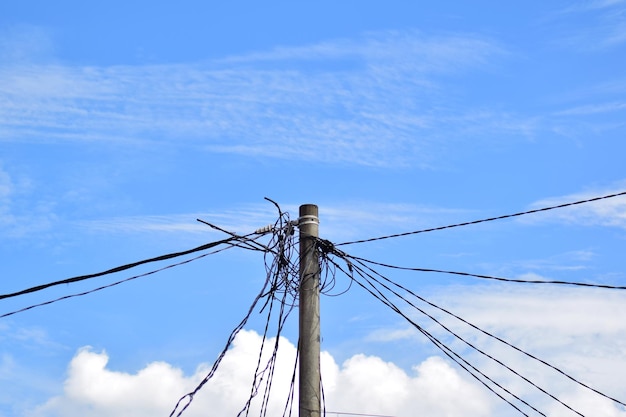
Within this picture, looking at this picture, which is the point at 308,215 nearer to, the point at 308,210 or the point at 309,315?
the point at 308,210

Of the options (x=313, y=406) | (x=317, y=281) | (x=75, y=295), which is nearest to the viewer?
(x=313, y=406)

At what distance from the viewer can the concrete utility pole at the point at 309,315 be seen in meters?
8.87

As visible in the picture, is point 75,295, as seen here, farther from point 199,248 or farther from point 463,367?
point 463,367

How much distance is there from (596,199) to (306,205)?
11.6 ft

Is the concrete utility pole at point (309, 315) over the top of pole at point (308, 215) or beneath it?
beneath

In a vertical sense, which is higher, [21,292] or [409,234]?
[409,234]

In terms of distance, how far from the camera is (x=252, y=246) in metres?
10.6

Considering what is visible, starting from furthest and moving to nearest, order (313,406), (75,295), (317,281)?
(75,295) → (317,281) → (313,406)

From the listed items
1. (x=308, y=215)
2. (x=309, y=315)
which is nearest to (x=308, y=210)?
(x=308, y=215)

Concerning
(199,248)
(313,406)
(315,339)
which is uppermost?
(199,248)

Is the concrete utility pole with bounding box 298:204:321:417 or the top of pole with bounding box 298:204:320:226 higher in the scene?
the top of pole with bounding box 298:204:320:226

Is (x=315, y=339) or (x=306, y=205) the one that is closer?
(x=315, y=339)

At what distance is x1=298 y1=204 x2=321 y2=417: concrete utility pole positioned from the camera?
8.87 meters

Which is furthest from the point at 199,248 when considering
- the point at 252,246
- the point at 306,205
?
the point at 306,205
